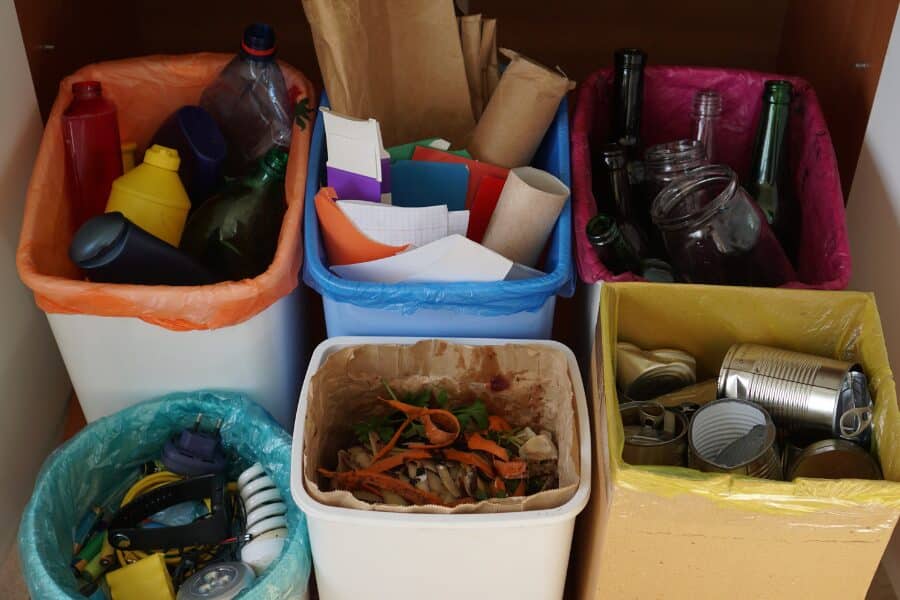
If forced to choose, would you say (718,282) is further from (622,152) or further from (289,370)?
(289,370)

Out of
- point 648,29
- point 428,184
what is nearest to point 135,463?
point 428,184

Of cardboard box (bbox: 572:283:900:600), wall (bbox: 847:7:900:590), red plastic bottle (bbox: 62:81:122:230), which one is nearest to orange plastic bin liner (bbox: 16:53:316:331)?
red plastic bottle (bbox: 62:81:122:230)

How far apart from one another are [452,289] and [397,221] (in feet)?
0.31

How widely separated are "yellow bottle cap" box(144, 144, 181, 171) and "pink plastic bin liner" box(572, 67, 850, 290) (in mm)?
442

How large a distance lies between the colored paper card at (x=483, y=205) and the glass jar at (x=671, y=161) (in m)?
0.17

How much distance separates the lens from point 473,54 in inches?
42.7

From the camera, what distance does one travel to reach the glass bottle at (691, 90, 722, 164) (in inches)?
40.8

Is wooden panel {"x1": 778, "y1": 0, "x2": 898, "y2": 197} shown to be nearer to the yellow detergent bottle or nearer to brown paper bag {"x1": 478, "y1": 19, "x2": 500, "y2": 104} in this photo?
brown paper bag {"x1": 478, "y1": 19, "x2": 500, "y2": 104}

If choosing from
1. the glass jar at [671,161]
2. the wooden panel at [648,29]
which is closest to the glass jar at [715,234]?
the glass jar at [671,161]

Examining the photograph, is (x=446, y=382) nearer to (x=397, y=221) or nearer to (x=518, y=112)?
(x=397, y=221)

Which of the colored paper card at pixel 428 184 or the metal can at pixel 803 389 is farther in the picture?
the colored paper card at pixel 428 184

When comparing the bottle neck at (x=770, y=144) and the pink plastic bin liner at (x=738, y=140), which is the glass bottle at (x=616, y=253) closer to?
the pink plastic bin liner at (x=738, y=140)

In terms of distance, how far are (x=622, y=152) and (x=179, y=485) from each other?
61 cm

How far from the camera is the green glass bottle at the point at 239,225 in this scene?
0.98 m
